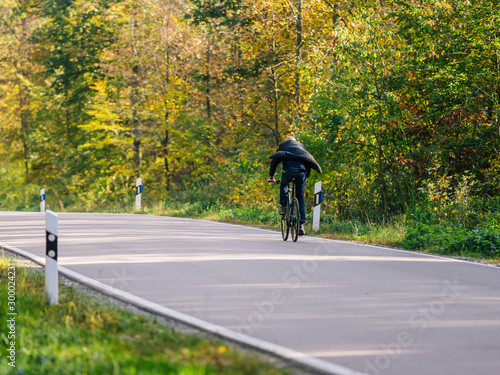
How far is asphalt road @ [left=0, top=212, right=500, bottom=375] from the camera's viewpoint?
17.9 feet

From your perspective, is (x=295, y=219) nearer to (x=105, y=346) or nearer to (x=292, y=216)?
(x=292, y=216)

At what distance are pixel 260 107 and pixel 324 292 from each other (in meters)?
22.0

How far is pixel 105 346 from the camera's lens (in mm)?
5250

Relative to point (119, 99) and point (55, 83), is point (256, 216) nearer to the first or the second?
point (119, 99)

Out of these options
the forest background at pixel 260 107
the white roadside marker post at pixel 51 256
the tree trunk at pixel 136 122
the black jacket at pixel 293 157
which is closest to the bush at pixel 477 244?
the forest background at pixel 260 107

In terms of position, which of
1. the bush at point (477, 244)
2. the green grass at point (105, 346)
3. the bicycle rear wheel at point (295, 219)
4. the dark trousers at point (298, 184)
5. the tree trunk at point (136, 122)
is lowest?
the green grass at point (105, 346)

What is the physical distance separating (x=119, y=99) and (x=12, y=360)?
97.0ft

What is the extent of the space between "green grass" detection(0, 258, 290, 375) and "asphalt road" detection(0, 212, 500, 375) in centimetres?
67

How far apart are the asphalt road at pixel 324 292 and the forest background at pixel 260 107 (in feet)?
8.85

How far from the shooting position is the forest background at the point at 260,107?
629 inches

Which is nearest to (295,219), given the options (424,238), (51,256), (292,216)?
(292,216)

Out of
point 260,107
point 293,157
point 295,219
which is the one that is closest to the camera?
point 295,219

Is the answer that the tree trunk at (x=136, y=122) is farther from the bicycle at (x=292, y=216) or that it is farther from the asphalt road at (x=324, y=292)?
the bicycle at (x=292, y=216)

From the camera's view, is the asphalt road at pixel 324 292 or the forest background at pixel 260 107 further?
the forest background at pixel 260 107
